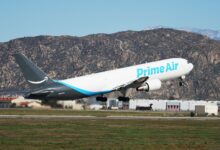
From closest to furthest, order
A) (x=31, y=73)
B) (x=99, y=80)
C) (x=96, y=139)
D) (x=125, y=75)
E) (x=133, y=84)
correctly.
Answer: (x=96, y=139)
(x=31, y=73)
(x=99, y=80)
(x=133, y=84)
(x=125, y=75)

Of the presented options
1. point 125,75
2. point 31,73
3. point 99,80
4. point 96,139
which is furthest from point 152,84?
point 96,139

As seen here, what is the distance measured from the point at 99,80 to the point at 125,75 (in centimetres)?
606

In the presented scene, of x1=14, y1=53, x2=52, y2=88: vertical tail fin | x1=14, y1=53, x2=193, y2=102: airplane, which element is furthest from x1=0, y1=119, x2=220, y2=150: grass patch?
x1=14, y1=53, x2=193, y2=102: airplane

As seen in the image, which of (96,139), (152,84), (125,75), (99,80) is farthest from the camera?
(125,75)

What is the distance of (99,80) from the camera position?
95.8 metres

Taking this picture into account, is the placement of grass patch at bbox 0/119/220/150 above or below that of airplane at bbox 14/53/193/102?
below

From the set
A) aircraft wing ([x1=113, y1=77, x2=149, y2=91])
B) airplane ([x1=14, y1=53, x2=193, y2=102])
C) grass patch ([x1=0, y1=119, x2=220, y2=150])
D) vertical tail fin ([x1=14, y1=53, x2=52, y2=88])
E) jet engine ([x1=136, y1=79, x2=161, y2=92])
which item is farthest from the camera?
jet engine ([x1=136, y1=79, x2=161, y2=92])

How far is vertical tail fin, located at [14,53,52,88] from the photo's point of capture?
284 ft

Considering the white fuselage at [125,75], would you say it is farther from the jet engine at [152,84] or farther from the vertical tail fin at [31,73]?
the vertical tail fin at [31,73]

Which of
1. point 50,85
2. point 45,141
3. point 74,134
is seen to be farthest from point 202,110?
point 45,141

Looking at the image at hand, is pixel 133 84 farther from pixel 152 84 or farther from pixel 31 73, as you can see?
pixel 31 73

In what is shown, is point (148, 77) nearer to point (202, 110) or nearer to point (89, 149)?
point (202, 110)

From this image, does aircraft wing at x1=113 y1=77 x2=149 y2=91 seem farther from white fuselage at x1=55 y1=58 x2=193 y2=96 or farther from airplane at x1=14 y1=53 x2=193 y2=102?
white fuselage at x1=55 y1=58 x2=193 y2=96

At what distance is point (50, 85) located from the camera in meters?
88.5
